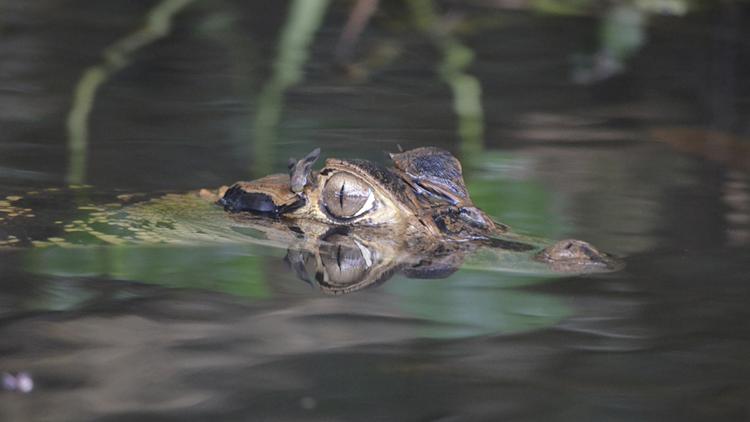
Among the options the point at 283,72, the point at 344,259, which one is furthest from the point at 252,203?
the point at 283,72

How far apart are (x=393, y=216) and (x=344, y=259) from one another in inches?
7.3

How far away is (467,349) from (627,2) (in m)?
5.75

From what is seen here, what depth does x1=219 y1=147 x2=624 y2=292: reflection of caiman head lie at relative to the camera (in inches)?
121

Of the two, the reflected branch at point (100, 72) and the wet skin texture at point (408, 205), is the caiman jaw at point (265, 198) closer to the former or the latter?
the wet skin texture at point (408, 205)

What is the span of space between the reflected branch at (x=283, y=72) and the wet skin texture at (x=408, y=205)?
0.99 metres

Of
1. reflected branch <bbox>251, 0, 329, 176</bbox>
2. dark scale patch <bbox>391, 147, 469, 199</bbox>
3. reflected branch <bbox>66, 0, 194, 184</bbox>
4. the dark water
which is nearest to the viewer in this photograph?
the dark water

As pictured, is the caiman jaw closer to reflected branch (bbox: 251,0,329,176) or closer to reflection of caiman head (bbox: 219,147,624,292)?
reflection of caiman head (bbox: 219,147,624,292)

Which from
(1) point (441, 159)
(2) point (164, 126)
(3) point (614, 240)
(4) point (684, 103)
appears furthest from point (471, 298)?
(4) point (684, 103)

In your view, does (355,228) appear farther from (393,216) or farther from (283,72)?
(283,72)

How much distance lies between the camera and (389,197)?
3141 mm

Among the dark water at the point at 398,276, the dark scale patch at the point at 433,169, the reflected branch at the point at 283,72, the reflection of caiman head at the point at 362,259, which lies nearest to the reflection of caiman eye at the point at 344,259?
the reflection of caiman head at the point at 362,259

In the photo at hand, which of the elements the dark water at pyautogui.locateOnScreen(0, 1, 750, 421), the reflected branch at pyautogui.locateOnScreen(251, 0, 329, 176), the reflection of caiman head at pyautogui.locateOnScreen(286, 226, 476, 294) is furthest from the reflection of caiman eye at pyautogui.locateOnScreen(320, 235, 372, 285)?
the reflected branch at pyautogui.locateOnScreen(251, 0, 329, 176)

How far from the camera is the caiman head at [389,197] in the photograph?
3141 millimetres

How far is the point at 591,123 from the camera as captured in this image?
5.49 metres
